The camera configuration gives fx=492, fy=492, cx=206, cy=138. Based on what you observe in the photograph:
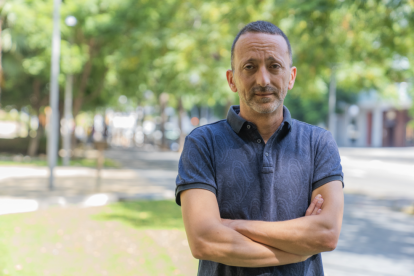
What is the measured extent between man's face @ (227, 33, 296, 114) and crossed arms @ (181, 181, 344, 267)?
1.47 ft

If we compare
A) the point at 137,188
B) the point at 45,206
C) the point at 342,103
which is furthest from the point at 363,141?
the point at 45,206

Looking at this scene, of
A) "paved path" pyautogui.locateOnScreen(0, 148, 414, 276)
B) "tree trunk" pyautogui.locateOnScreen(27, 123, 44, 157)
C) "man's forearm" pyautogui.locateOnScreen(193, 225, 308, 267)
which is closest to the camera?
"man's forearm" pyautogui.locateOnScreen(193, 225, 308, 267)

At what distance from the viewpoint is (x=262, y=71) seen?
2.19 meters

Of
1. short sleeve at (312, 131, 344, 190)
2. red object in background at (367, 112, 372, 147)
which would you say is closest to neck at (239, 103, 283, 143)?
short sleeve at (312, 131, 344, 190)

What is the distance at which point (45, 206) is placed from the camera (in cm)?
1052

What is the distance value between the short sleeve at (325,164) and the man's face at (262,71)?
Result: 29 centimetres

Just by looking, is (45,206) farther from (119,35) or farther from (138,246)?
(119,35)

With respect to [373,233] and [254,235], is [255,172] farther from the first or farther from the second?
[373,233]

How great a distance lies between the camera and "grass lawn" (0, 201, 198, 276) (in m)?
5.93

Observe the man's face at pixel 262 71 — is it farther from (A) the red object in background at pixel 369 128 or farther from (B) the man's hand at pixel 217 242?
(A) the red object in background at pixel 369 128

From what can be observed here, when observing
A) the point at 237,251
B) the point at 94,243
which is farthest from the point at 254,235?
the point at 94,243

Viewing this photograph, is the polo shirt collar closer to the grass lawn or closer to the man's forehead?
the man's forehead

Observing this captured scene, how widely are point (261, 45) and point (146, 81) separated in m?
26.9

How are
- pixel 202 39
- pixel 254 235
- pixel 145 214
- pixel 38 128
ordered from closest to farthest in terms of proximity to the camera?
pixel 254 235 < pixel 145 214 < pixel 202 39 < pixel 38 128
